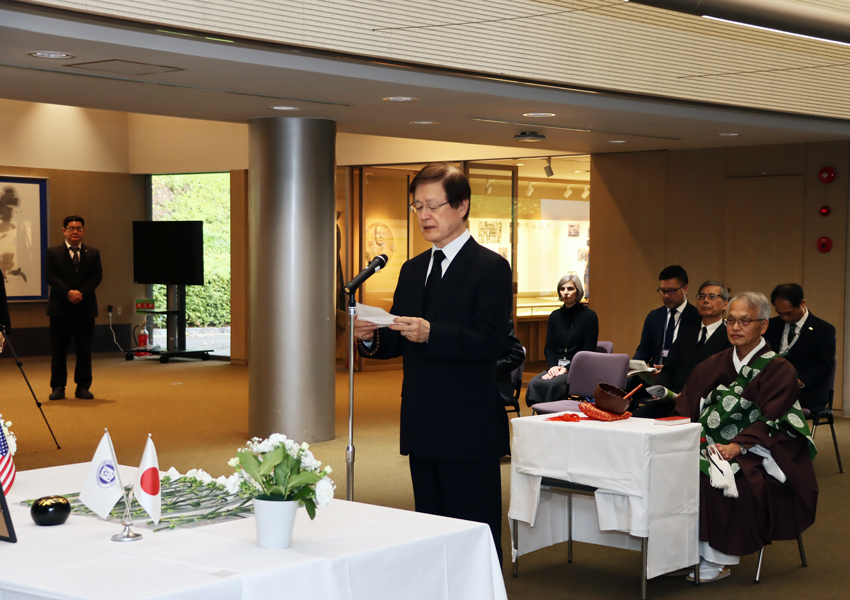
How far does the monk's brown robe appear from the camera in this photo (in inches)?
184

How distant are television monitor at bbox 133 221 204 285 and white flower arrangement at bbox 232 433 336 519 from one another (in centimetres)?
1195

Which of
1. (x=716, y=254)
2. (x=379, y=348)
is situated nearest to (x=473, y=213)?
(x=716, y=254)

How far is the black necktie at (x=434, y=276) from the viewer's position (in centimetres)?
352

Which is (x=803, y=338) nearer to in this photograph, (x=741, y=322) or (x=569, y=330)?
(x=569, y=330)

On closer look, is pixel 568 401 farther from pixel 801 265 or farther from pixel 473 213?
pixel 473 213

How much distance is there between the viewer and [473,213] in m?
12.7

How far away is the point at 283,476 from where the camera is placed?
8.06 ft

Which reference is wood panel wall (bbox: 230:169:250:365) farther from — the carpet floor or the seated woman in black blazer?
the seated woman in black blazer

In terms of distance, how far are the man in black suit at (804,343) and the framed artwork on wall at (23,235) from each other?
10.5 m

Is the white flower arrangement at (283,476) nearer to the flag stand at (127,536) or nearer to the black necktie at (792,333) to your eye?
the flag stand at (127,536)

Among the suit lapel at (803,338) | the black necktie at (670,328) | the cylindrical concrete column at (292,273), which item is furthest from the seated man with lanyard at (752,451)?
the cylindrical concrete column at (292,273)

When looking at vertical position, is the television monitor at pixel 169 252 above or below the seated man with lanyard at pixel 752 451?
above

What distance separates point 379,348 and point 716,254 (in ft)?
25.9

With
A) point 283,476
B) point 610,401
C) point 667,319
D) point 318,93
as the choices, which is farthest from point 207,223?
point 283,476
